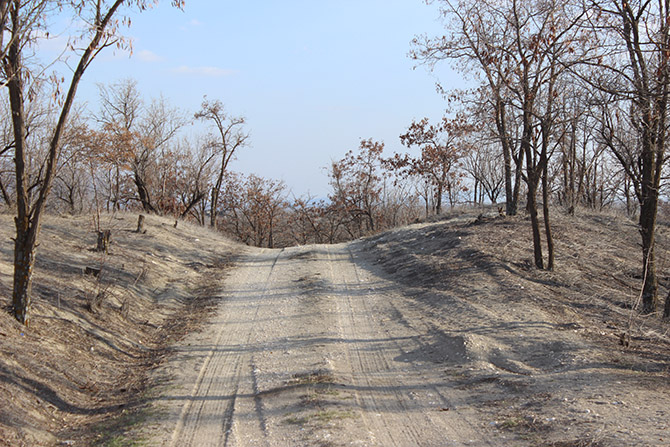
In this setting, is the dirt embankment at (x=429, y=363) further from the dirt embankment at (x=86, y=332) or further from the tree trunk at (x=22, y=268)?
the tree trunk at (x=22, y=268)

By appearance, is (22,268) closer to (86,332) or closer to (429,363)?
(86,332)

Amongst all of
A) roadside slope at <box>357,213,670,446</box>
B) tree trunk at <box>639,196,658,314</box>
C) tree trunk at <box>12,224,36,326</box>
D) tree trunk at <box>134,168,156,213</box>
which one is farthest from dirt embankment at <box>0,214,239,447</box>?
tree trunk at <box>134,168,156,213</box>

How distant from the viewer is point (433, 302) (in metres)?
10.8

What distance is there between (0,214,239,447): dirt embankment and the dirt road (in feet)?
2.18

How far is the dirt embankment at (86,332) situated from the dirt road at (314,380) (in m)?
0.66

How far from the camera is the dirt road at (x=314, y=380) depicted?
5191 millimetres

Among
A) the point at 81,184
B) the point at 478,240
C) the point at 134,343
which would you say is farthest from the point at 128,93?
the point at 134,343

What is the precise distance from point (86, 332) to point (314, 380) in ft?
13.1

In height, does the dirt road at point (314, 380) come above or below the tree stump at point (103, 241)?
below

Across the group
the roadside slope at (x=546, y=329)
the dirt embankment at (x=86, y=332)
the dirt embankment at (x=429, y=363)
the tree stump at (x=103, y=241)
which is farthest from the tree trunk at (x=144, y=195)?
the dirt embankment at (x=429, y=363)

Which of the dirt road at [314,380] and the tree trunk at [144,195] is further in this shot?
the tree trunk at [144,195]

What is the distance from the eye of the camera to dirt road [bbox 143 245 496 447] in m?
5.19

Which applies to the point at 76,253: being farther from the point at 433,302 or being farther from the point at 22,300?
the point at 433,302

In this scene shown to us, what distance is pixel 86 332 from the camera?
27.1ft
